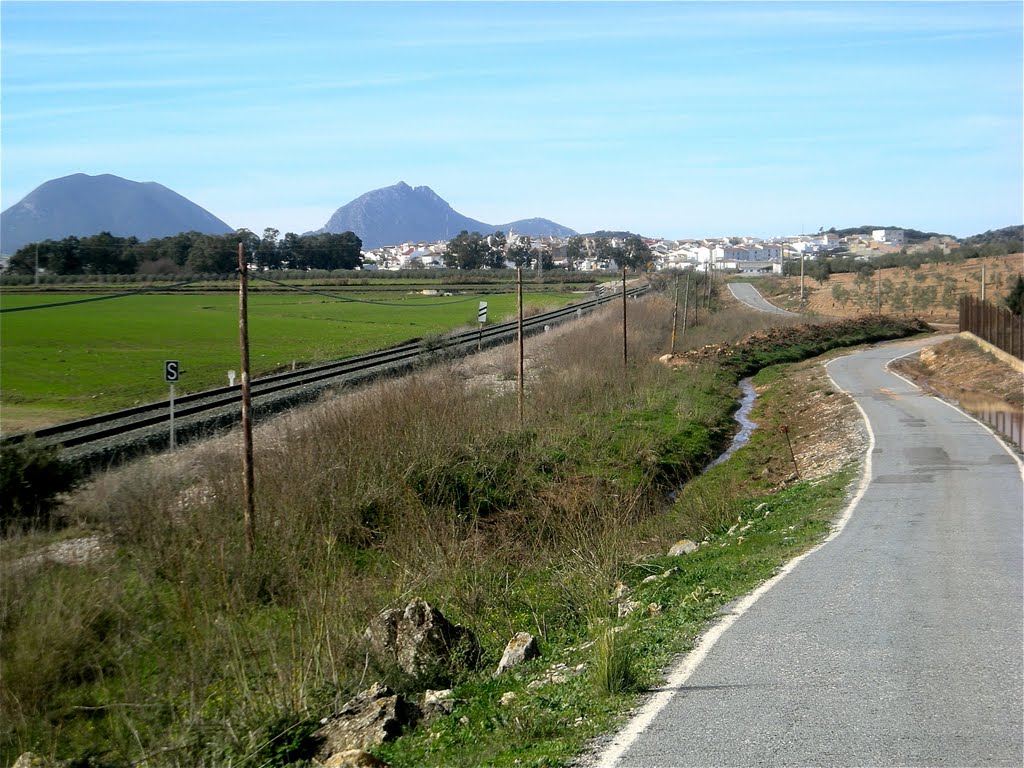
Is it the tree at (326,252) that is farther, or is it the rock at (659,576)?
the tree at (326,252)

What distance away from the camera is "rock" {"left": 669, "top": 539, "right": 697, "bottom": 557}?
15131 mm

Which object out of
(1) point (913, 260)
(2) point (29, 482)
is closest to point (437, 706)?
(2) point (29, 482)

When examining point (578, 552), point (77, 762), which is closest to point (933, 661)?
point (578, 552)

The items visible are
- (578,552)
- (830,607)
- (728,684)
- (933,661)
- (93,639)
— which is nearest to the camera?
(728,684)

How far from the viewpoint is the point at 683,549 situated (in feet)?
51.2

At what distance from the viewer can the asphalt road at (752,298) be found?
97.1 metres

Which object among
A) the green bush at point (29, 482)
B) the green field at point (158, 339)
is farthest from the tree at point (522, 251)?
the green bush at point (29, 482)

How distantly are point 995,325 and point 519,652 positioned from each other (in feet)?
136

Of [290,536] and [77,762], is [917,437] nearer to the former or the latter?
[290,536]

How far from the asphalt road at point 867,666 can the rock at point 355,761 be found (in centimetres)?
159

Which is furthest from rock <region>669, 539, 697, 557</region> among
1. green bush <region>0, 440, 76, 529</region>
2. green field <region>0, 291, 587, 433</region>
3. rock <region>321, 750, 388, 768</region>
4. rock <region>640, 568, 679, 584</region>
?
green field <region>0, 291, 587, 433</region>

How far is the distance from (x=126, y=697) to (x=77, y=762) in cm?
98

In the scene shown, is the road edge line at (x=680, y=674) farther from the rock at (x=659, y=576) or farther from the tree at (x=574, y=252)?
the tree at (x=574, y=252)

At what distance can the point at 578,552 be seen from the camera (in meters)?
12.0
